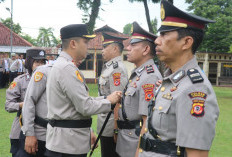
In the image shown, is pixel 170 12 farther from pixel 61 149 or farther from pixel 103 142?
pixel 103 142

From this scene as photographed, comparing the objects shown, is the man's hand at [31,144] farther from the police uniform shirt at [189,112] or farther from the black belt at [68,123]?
the police uniform shirt at [189,112]

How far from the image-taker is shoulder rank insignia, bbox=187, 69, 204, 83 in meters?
1.74

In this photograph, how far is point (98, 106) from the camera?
267cm

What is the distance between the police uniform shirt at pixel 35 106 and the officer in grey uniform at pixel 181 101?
1.61m

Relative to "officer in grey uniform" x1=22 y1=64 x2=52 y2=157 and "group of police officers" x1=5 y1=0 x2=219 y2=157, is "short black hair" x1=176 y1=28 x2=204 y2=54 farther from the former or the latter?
"officer in grey uniform" x1=22 y1=64 x2=52 y2=157

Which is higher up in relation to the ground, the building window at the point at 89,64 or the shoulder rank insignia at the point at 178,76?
the shoulder rank insignia at the point at 178,76

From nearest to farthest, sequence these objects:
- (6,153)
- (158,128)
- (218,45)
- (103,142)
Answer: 1. (158,128)
2. (103,142)
3. (6,153)
4. (218,45)

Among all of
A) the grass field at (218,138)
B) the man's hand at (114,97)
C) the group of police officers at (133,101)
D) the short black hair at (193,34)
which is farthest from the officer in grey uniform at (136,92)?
the grass field at (218,138)

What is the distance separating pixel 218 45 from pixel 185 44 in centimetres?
3558

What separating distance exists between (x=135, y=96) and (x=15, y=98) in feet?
5.97

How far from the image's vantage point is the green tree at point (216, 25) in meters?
33.2

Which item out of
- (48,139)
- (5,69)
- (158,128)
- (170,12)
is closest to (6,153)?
(48,139)

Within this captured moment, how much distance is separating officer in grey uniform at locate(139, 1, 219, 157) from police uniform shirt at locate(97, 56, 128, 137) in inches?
69.1

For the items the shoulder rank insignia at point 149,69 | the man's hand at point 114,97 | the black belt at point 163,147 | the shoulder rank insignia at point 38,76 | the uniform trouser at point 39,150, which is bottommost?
the uniform trouser at point 39,150
